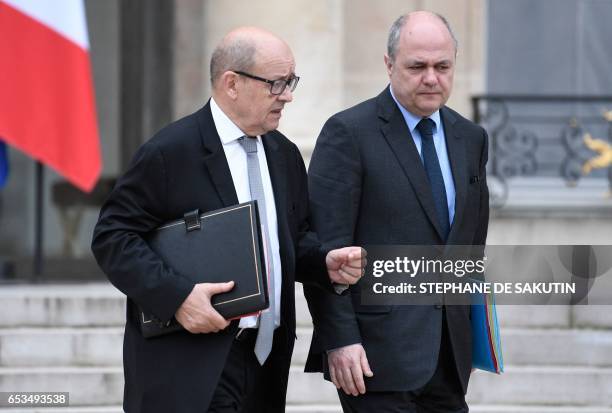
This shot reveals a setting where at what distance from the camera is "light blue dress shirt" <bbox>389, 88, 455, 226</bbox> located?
4.10m

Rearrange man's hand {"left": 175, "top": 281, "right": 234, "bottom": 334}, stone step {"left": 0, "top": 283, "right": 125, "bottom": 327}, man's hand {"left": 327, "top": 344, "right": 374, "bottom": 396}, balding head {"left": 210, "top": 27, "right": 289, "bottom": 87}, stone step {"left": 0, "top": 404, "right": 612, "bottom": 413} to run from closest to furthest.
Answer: man's hand {"left": 175, "top": 281, "right": 234, "bottom": 334}, balding head {"left": 210, "top": 27, "right": 289, "bottom": 87}, man's hand {"left": 327, "top": 344, "right": 374, "bottom": 396}, stone step {"left": 0, "top": 404, "right": 612, "bottom": 413}, stone step {"left": 0, "top": 283, "right": 125, "bottom": 327}

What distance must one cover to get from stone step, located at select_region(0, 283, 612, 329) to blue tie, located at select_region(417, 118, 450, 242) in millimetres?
3819

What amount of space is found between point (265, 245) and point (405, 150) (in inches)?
27.9

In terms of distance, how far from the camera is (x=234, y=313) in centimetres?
347

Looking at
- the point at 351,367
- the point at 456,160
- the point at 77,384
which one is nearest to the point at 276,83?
the point at 456,160

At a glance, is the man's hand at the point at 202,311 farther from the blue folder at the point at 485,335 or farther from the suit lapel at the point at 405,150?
the blue folder at the point at 485,335

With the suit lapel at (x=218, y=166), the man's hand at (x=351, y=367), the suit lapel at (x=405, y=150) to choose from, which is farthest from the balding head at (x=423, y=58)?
the man's hand at (x=351, y=367)

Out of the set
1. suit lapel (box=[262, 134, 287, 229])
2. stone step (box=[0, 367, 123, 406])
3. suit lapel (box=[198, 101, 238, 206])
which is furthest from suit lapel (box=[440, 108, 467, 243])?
stone step (box=[0, 367, 123, 406])

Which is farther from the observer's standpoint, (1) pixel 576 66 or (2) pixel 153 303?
(1) pixel 576 66

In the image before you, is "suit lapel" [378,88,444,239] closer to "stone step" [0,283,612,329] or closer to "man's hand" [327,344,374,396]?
"man's hand" [327,344,374,396]

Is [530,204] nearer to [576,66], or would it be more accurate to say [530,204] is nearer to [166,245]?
[576,66]

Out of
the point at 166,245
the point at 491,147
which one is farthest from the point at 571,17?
the point at 166,245

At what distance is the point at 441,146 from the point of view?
4.18m

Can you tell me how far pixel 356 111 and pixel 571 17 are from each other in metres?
6.78
